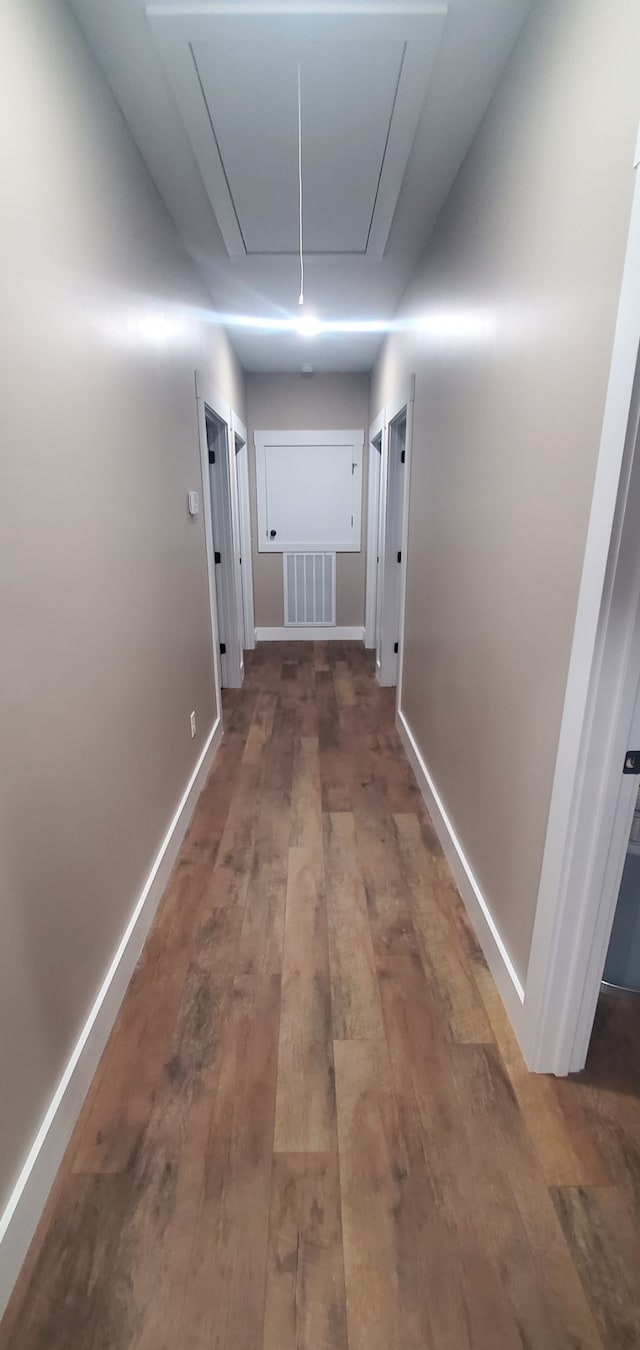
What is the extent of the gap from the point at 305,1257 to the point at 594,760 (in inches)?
42.8

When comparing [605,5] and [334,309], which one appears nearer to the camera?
[605,5]

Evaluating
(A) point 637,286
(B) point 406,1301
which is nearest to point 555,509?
(A) point 637,286

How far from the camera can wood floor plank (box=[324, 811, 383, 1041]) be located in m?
1.52

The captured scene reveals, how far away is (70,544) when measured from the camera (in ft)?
4.21

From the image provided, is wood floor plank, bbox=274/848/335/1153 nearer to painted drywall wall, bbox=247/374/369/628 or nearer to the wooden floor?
the wooden floor

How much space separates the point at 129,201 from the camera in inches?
67.9

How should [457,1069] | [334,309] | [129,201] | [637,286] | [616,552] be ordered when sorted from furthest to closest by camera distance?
[334,309] < [129,201] < [457,1069] < [616,552] < [637,286]

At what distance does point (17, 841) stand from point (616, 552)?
1.22m

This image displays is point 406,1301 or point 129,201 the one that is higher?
point 129,201

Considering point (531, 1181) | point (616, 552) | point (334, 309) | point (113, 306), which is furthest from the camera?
point (334, 309)

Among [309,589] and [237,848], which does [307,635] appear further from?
[237,848]

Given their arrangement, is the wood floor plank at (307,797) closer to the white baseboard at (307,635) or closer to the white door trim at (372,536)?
the white door trim at (372,536)

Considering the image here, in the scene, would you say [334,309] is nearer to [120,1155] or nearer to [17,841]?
[17,841]

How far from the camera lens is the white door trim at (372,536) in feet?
15.3
